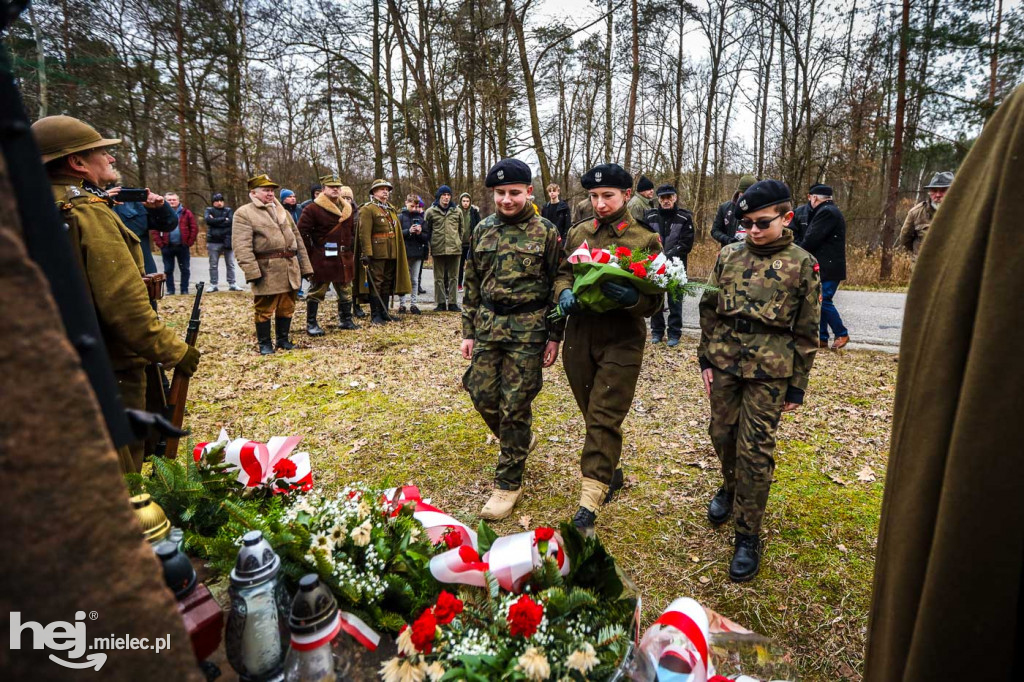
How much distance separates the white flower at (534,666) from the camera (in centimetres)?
147

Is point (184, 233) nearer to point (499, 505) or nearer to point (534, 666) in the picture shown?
point (499, 505)

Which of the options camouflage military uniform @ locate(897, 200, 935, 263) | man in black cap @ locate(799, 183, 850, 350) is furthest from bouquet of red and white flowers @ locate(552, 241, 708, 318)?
camouflage military uniform @ locate(897, 200, 935, 263)

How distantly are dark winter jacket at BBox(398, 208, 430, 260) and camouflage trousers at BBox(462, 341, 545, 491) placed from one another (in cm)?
703

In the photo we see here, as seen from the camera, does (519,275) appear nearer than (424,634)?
No

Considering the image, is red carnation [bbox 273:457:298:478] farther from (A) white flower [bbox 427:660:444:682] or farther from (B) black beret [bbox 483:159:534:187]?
(B) black beret [bbox 483:159:534:187]

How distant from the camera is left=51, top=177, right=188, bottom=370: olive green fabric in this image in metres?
2.59

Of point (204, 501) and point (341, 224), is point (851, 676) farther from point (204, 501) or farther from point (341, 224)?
point (341, 224)

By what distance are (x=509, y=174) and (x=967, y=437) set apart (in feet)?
9.92

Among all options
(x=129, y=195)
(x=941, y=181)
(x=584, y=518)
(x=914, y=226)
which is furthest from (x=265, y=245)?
(x=914, y=226)

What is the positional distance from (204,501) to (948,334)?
2.55 m

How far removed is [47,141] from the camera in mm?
2578

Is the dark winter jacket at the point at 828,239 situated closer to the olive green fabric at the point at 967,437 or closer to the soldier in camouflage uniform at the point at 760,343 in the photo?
the soldier in camouflage uniform at the point at 760,343

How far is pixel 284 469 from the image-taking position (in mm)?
2553

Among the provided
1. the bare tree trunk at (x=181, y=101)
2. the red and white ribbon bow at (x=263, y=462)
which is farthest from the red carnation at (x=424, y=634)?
the bare tree trunk at (x=181, y=101)
